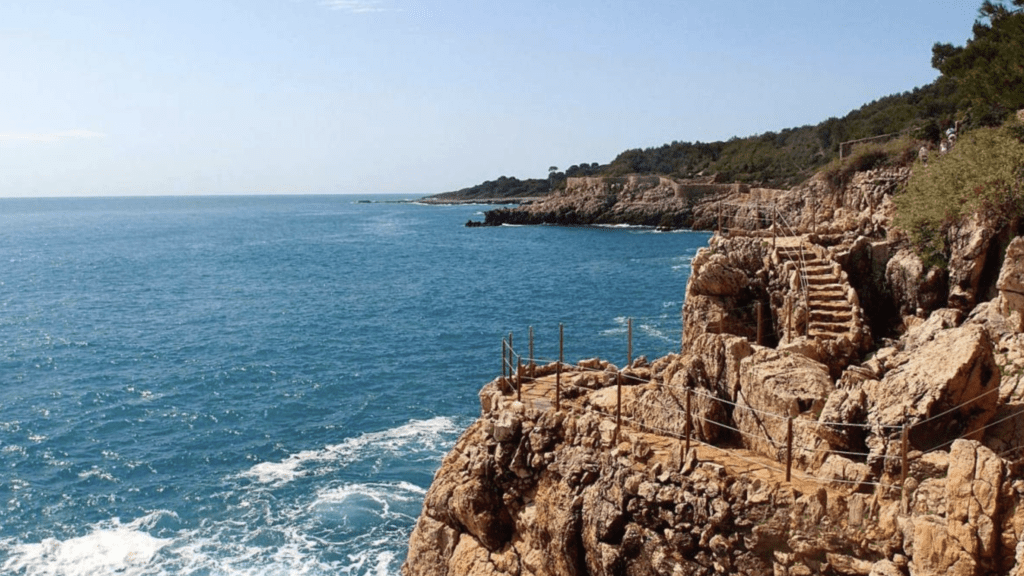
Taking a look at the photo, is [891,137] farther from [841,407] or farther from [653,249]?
[841,407]

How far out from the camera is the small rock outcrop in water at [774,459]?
10.7 metres

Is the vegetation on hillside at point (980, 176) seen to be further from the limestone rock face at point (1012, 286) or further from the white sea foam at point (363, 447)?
the white sea foam at point (363, 447)

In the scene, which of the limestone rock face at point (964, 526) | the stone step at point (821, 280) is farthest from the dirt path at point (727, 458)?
the stone step at point (821, 280)

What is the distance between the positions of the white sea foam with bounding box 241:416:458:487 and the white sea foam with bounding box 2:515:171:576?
4.20 m

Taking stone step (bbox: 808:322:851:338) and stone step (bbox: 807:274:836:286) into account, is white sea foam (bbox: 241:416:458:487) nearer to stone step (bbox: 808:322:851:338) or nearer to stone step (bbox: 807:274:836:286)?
stone step (bbox: 807:274:836:286)

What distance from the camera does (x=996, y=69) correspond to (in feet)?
83.3

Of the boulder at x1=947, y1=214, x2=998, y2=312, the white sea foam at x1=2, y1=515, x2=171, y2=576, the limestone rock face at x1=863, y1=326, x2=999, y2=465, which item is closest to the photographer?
the limestone rock face at x1=863, y1=326, x2=999, y2=465

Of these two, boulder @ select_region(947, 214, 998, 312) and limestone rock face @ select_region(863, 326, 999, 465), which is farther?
boulder @ select_region(947, 214, 998, 312)

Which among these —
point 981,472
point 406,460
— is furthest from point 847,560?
point 406,460

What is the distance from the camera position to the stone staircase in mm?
18547

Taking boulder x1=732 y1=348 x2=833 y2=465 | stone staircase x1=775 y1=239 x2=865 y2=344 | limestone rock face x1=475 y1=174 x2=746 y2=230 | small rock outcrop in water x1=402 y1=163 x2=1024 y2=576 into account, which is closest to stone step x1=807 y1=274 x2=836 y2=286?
stone staircase x1=775 y1=239 x2=865 y2=344

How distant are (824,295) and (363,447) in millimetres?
15700

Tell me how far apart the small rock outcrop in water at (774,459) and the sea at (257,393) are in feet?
22.8

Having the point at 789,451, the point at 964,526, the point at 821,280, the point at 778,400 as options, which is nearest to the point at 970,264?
the point at 821,280
